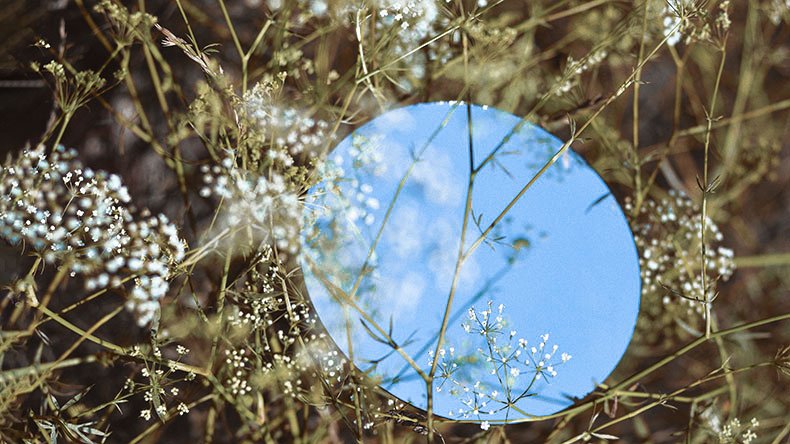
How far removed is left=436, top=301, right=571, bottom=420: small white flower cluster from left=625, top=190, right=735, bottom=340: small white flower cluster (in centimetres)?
24

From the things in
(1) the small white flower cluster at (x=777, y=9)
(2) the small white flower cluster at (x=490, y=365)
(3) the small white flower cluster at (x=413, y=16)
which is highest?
(1) the small white flower cluster at (x=777, y=9)

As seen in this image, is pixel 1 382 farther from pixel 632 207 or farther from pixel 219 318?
pixel 632 207

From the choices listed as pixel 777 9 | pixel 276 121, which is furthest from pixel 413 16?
pixel 777 9

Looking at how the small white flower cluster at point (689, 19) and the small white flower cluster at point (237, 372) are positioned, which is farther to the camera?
the small white flower cluster at point (237, 372)

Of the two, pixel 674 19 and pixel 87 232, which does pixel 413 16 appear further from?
pixel 87 232

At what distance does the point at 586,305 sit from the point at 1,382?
30.7 inches

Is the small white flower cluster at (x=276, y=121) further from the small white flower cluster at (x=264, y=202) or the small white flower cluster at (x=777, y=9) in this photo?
the small white flower cluster at (x=777, y=9)

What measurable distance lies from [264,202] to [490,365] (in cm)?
35

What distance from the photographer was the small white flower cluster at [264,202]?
716mm

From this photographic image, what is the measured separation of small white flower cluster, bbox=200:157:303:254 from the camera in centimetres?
72

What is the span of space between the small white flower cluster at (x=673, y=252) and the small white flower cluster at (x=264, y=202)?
510mm

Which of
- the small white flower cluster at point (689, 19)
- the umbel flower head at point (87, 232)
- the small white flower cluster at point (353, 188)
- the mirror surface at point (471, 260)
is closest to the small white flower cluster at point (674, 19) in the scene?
the small white flower cluster at point (689, 19)

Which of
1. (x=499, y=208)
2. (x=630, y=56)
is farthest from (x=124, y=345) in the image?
(x=630, y=56)

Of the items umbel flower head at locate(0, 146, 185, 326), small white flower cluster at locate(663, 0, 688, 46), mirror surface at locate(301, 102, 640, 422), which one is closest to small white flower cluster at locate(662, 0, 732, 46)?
small white flower cluster at locate(663, 0, 688, 46)
